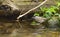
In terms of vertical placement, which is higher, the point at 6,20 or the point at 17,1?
the point at 17,1

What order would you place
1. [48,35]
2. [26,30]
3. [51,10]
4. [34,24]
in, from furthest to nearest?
[51,10] → [34,24] → [26,30] → [48,35]

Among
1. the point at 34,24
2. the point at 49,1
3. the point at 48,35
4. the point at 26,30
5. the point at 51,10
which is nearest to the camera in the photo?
the point at 48,35

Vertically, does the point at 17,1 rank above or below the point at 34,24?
above

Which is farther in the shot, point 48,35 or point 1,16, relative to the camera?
point 1,16

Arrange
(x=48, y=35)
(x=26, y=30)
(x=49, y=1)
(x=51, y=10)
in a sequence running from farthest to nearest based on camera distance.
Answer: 1. (x=49, y=1)
2. (x=51, y=10)
3. (x=26, y=30)
4. (x=48, y=35)

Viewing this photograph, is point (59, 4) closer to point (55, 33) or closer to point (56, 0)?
point (56, 0)

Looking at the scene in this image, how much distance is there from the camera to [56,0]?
920cm

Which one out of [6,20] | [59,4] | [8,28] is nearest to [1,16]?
[6,20]

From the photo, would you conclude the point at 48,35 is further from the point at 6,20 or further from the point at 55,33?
the point at 6,20

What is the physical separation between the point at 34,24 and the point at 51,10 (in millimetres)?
1002

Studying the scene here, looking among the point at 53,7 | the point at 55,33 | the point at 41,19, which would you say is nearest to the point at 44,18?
the point at 41,19

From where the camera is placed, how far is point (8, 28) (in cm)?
746

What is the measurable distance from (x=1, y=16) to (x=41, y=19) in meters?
1.53

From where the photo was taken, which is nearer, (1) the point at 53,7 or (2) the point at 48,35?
(2) the point at 48,35
